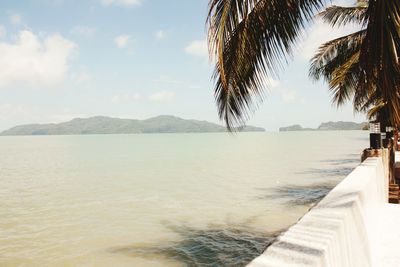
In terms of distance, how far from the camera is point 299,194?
726 inches

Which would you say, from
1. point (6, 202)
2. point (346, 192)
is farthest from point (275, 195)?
point (346, 192)

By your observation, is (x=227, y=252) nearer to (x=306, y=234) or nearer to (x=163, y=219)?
(x=163, y=219)

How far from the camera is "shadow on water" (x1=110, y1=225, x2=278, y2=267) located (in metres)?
9.03

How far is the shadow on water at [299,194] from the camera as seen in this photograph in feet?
53.5

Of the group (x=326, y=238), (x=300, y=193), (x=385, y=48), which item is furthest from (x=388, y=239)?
(x=300, y=193)

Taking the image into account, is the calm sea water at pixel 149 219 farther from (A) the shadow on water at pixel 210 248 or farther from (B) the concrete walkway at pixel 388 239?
(B) the concrete walkway at pixel 388 239

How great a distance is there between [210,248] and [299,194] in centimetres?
Result: 993

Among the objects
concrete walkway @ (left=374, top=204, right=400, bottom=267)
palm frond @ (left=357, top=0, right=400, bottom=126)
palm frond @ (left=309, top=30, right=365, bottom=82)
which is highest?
palm frond @ (left=309, top=30, right=365, bottom=82)

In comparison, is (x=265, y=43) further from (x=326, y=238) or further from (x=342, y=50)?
(x=342, y=50)

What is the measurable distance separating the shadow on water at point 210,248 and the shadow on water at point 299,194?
5506mm

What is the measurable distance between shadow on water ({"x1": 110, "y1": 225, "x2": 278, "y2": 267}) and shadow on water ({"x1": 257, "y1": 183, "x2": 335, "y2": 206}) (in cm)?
551

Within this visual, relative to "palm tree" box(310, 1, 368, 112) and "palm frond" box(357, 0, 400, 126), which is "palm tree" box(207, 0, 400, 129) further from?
"palm tree" box(310, 1, 368, 112)

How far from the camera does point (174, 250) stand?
9.85 meters

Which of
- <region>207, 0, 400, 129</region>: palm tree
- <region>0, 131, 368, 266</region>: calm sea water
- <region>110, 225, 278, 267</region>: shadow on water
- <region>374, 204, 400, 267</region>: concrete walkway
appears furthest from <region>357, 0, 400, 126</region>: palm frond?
<region>110, 225, 278, 267</region>: shadow on water
